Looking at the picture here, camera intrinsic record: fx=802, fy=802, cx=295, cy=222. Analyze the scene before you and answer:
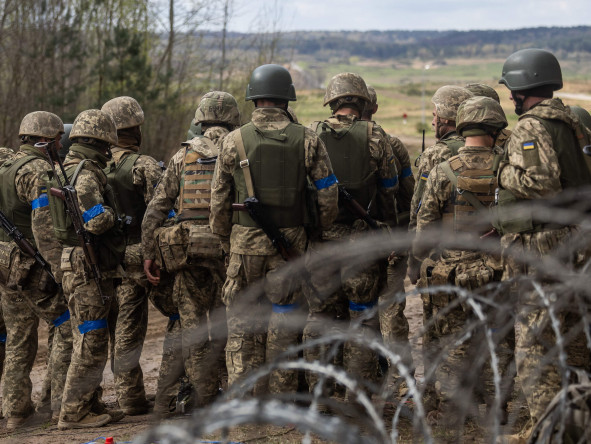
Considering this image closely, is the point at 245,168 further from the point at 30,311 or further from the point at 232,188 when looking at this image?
the point at 30,311

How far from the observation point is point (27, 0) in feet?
59.9

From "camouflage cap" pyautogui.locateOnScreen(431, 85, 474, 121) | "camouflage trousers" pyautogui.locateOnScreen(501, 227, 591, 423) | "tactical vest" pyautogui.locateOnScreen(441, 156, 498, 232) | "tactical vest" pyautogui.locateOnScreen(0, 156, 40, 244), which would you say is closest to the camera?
"camouflage trousers" pyautogui.locateOnScreen(501, 227, 591, 423)

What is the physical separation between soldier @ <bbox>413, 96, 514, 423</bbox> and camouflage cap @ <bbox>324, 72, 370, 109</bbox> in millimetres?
1095

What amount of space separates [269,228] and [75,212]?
1.49 metres

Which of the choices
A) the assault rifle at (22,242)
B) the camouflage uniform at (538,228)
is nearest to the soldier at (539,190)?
the camouflage uniform at (538,228)

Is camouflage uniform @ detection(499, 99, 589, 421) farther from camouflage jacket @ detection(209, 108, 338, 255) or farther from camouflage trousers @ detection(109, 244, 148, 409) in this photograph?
camouflage trousers @ detection(109, 244, 148, 409)

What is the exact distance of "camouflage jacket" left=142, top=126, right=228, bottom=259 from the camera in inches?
237

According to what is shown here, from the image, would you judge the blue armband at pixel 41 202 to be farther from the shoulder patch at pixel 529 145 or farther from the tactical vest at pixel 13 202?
the shoulder patch at pixel 529 145

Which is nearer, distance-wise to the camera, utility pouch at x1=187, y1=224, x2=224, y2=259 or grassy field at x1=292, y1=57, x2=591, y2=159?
utility pouch at x1=187, y1=224, x2=224, y2=259

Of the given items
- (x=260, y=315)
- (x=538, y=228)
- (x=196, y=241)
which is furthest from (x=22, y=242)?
(x=538, y=228)

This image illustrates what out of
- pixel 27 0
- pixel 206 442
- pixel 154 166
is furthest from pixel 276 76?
pixel 27 0

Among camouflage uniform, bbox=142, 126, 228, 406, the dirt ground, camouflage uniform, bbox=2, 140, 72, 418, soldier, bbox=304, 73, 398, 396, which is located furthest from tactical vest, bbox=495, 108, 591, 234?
camouflage uniform, bbox=2, 140, 72, 418

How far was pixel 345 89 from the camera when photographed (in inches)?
242

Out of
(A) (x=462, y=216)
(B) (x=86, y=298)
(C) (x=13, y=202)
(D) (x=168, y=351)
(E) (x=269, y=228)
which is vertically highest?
(A) (x=462, y=216)
